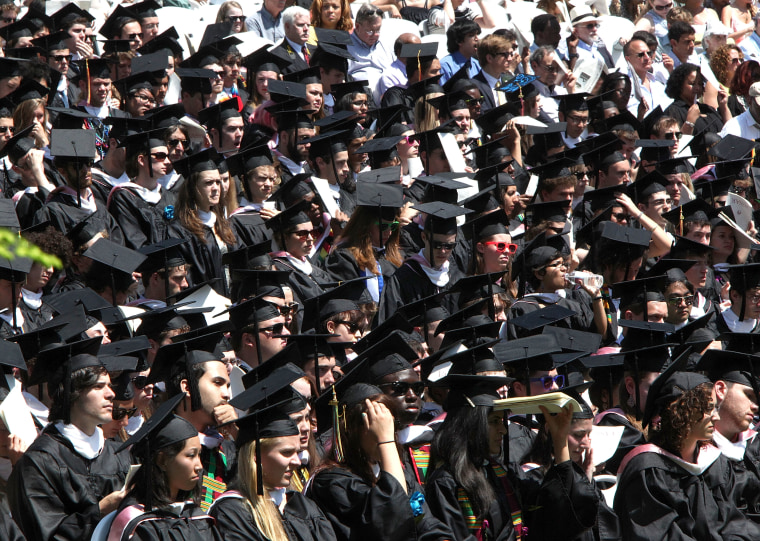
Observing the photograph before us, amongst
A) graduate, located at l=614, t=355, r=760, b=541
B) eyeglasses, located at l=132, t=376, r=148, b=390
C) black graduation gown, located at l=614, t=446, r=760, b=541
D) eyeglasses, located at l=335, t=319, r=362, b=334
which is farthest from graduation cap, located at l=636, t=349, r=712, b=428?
eyeglasses, located at l=132, t=376, r=148, b=390

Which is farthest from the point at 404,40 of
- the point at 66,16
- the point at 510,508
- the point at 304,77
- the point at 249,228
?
the point at 510,508

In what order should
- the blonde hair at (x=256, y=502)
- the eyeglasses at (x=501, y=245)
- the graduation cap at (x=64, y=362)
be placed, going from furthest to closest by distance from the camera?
the eyeglasses at (x=501, y=245) → the graduation cap at (x=64, y=362) → the blonde hair at (x=256, y=502)

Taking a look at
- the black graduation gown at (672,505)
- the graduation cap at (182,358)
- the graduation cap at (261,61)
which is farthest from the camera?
the graduation cap at (261,61)

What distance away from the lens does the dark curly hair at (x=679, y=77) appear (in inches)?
469

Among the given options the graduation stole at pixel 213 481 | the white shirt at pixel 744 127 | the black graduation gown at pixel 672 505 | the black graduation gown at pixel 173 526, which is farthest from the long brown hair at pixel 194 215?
the white shirt at pixel 744 127

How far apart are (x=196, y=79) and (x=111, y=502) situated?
17.7 ft

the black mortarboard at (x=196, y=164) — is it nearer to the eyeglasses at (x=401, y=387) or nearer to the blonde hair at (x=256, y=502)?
the eyeglasses at (x=401, y=387)

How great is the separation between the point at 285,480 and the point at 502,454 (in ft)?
4.00

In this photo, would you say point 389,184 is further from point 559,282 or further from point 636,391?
point 636,391

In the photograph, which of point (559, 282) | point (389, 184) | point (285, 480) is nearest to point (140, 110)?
point (389, 184)

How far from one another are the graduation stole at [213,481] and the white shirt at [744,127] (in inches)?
312

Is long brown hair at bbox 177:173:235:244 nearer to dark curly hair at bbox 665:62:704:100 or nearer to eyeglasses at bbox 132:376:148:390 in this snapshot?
eyeglasses at bbox 132:376:148:390

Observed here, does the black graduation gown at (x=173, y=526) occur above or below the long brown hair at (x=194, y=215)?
above

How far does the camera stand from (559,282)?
306 inches
